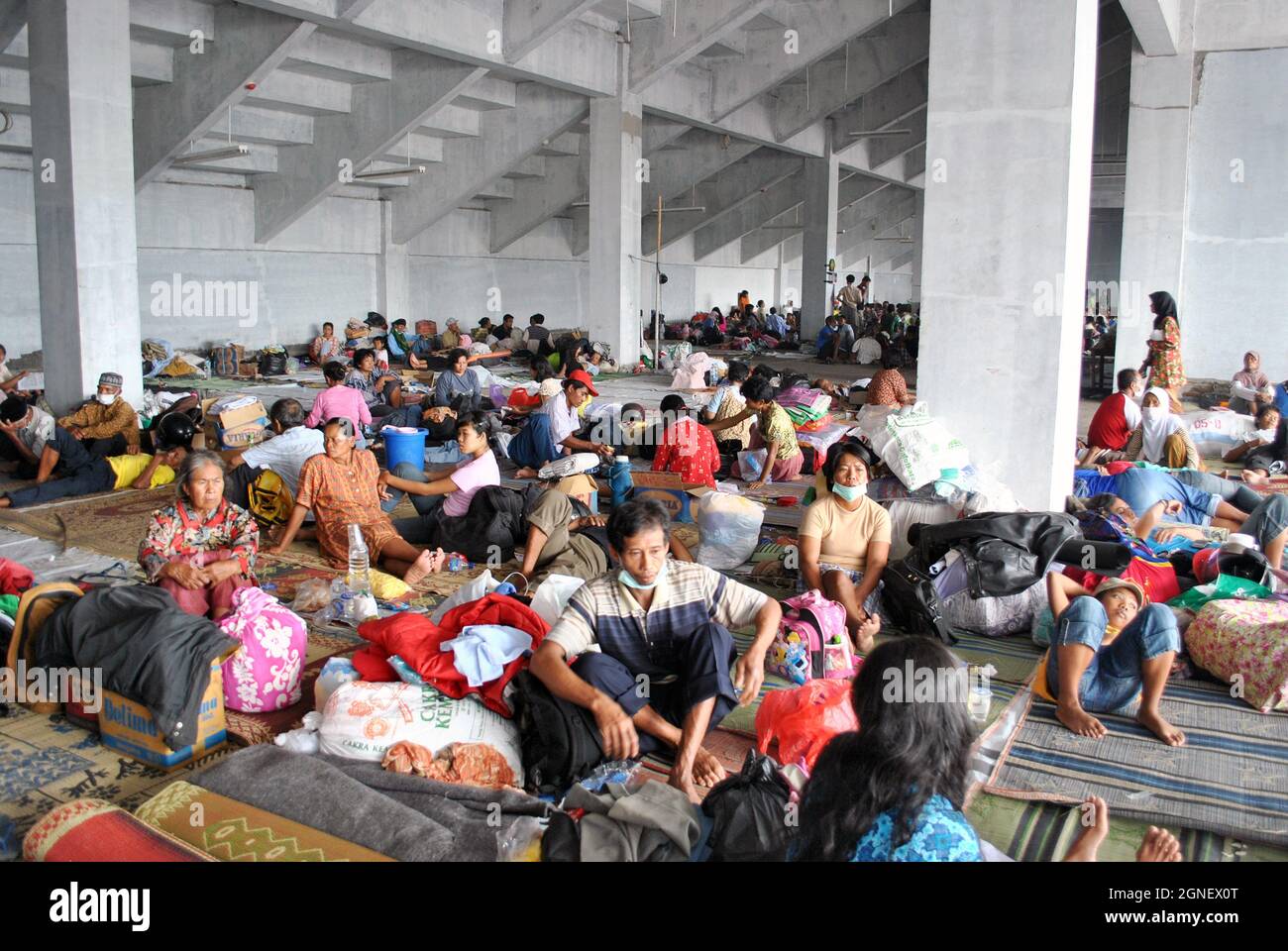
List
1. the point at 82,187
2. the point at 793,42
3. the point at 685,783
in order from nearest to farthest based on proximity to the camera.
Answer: the point at 685,783, the point at 82,187, the point at 793,42

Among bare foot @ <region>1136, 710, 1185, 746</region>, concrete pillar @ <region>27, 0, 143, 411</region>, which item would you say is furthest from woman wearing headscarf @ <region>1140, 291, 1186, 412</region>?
concrete pillar @ <region>27, 0, 143, 411</region>

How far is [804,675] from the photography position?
4.73 meters

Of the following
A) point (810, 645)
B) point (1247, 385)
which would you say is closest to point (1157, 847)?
→ point (810, 645)

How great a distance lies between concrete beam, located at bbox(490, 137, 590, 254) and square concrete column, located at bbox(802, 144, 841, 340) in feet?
16.3

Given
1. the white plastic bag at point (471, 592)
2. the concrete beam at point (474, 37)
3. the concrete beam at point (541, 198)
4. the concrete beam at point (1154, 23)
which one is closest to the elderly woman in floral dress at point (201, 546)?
the white plastic bag at point (471, 592)

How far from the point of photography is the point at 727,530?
21.2 feet

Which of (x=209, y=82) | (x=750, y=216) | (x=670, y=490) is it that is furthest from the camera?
(x=750, y=216)

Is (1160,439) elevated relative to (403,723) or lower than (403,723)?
elevated

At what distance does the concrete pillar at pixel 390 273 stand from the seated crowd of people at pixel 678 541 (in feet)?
27.1

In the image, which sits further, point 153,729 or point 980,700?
point 980,700

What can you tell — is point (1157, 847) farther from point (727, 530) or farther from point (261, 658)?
point (727, 530)

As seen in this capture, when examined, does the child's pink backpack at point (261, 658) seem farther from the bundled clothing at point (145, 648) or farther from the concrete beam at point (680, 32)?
the concrete beam at point (680, 32)

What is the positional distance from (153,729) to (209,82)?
11.2 m

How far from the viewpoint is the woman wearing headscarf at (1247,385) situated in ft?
37.9
